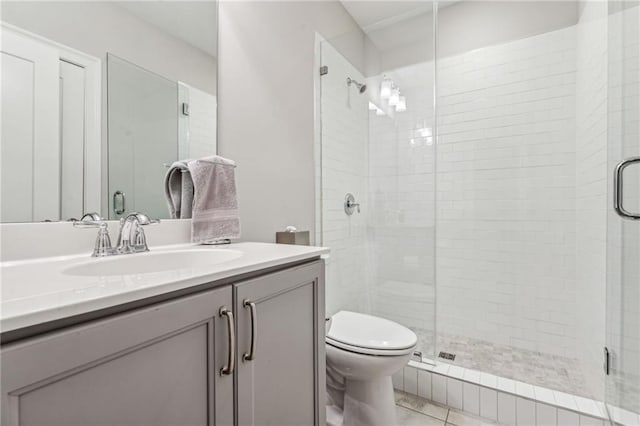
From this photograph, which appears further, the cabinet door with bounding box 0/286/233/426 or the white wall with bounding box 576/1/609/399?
the white wall with bounding box 576/1/609/399

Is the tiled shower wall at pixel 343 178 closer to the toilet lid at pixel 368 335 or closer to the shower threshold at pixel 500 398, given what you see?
the toilet lid at pixel 368 335

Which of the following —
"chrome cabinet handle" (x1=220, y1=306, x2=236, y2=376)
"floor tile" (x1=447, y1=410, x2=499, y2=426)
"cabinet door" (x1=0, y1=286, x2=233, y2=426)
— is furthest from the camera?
"floor tile" (x1=447, y1=410, x2=499, y2=426)

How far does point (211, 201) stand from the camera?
1.19 metres

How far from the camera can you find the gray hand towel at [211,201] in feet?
3.84

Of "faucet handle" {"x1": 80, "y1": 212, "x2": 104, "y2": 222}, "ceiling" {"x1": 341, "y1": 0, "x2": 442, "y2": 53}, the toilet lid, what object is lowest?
the toilet lid

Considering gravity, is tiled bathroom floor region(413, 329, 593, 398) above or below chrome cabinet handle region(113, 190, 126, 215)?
below

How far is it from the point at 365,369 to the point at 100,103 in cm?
136

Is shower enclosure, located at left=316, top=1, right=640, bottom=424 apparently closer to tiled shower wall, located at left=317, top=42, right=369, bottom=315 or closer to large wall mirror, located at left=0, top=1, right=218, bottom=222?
tiled shower wall, located at left=317, top=42, right=369, bottom=315

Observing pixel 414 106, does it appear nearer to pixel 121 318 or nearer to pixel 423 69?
pixel 423 69

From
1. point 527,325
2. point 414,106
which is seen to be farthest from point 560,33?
point 527,325

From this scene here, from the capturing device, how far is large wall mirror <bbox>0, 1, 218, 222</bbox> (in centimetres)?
81

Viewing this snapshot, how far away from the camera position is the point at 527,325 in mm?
2150

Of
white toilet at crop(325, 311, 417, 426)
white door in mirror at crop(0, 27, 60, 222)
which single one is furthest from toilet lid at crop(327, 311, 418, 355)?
white door in mirror at crop(0, 27, 60, 222)

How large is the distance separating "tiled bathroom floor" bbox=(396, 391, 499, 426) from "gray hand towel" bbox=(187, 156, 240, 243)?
4.05ft
